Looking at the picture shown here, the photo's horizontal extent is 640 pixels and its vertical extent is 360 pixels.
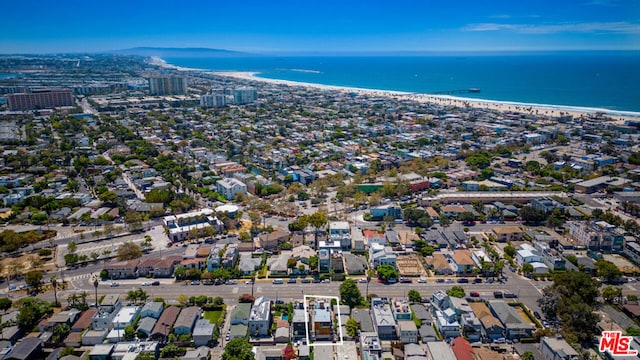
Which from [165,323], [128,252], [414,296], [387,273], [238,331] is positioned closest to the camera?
[238,331]

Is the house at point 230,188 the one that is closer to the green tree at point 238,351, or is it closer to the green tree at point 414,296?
the green tree at point 414,296

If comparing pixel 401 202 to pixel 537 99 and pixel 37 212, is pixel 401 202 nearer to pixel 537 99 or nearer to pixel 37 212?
pixel 37 212

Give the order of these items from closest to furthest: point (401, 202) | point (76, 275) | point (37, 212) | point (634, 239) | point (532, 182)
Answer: point (76, 275) → point (634, 239) → point (37, 212) → point (401, 202) → point (532, 182)

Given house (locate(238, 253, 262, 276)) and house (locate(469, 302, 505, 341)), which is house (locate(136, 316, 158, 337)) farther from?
house (locate(469, 302, 505, 341))

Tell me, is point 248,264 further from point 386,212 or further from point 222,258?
point 386,212

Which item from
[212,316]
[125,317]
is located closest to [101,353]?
[125,317]

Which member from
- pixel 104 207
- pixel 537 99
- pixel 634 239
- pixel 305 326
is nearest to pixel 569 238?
pixel 634 239

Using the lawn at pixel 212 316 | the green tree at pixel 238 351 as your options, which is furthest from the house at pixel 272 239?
the green tree at pixel 238 351
